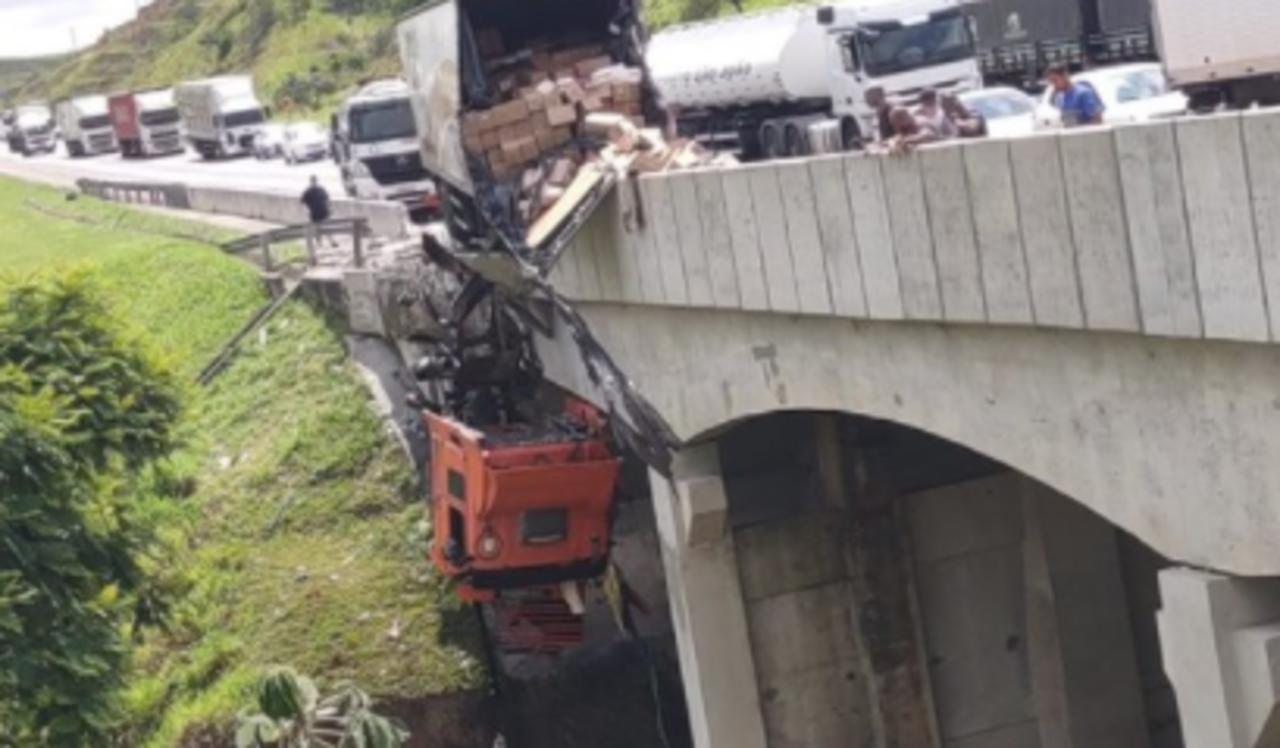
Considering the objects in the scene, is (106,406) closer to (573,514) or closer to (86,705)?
(86,705)

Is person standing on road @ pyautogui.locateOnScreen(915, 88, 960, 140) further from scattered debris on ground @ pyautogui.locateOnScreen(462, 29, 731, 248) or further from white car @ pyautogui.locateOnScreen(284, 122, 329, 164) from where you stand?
white car @ pyautogui.locateOnScreen(284, 122, 329, 164)

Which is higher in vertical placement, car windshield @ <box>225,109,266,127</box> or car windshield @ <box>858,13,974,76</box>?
car windshield @ <box>858,13,974,76</box>

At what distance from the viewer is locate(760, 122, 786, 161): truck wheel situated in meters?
32.8

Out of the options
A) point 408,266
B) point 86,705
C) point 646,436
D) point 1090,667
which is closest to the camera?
point 86,705

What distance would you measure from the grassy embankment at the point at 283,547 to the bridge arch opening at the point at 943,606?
412cm

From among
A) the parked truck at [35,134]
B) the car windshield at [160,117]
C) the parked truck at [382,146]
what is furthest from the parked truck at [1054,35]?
the parked truck at [35,134]

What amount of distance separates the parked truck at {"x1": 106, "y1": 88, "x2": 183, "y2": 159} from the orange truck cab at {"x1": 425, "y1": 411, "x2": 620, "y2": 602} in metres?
62.3

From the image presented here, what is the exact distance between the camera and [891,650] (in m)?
18.0

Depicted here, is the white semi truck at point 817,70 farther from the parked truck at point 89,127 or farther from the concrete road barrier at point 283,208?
the parked truck at point 89,127

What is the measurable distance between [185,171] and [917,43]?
140 ft

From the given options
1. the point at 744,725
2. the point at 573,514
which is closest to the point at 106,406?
the point at 573,514

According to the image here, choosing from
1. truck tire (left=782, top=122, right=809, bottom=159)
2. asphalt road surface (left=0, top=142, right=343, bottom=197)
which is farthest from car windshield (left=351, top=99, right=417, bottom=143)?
truck tire (left=782, top=122, right=809, bottom=159)

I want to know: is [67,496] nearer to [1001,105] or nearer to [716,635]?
[716,635]

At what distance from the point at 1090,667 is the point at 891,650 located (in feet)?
5.79
